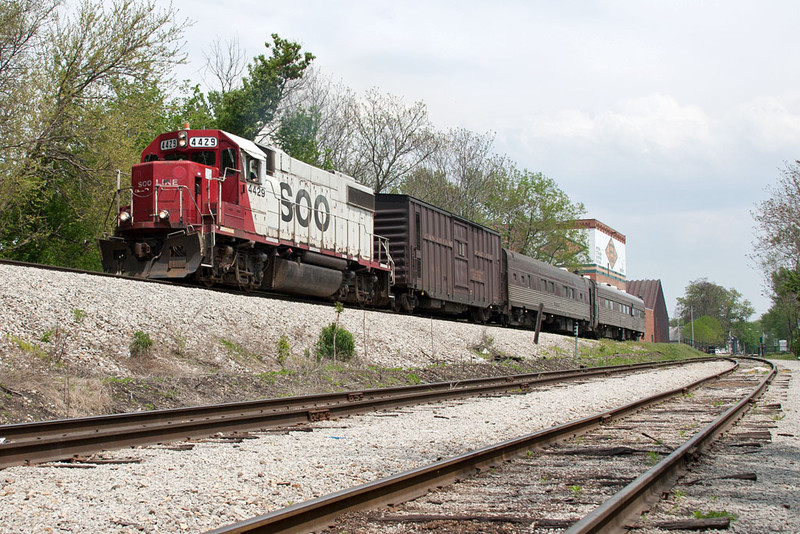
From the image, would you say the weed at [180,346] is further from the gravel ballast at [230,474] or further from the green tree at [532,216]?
the green tree at [532,216]

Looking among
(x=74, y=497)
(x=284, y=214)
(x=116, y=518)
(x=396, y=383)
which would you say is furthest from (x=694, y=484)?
(x=284, y=214)

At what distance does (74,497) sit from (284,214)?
1204 centimetres

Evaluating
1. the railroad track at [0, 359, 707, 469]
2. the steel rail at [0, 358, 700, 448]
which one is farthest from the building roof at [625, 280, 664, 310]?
the railroad track at [0, 359, 707, 469]

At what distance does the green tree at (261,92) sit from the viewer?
3148 centimetres

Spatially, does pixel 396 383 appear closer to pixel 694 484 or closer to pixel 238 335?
pixel 238 335

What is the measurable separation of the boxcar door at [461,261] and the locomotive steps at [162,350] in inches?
257

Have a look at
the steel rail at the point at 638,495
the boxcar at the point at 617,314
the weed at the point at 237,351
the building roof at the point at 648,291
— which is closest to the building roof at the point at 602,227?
the building roof at the point at 648,291

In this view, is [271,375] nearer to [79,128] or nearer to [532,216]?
[79,128]

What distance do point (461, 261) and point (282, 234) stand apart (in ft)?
29.8

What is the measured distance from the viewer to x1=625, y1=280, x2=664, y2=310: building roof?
9156cm

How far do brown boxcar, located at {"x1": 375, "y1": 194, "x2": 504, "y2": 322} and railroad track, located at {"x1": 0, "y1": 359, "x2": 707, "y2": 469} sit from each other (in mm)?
9449

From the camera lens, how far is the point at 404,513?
4.30 m

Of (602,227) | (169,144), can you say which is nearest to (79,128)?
(169,144)

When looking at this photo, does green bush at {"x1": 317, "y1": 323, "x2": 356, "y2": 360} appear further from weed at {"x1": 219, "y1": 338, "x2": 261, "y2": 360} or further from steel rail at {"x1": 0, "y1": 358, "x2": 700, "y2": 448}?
steel rail at {"x1": 0, "y1": 358, "x2": 700, "y2": 448}
